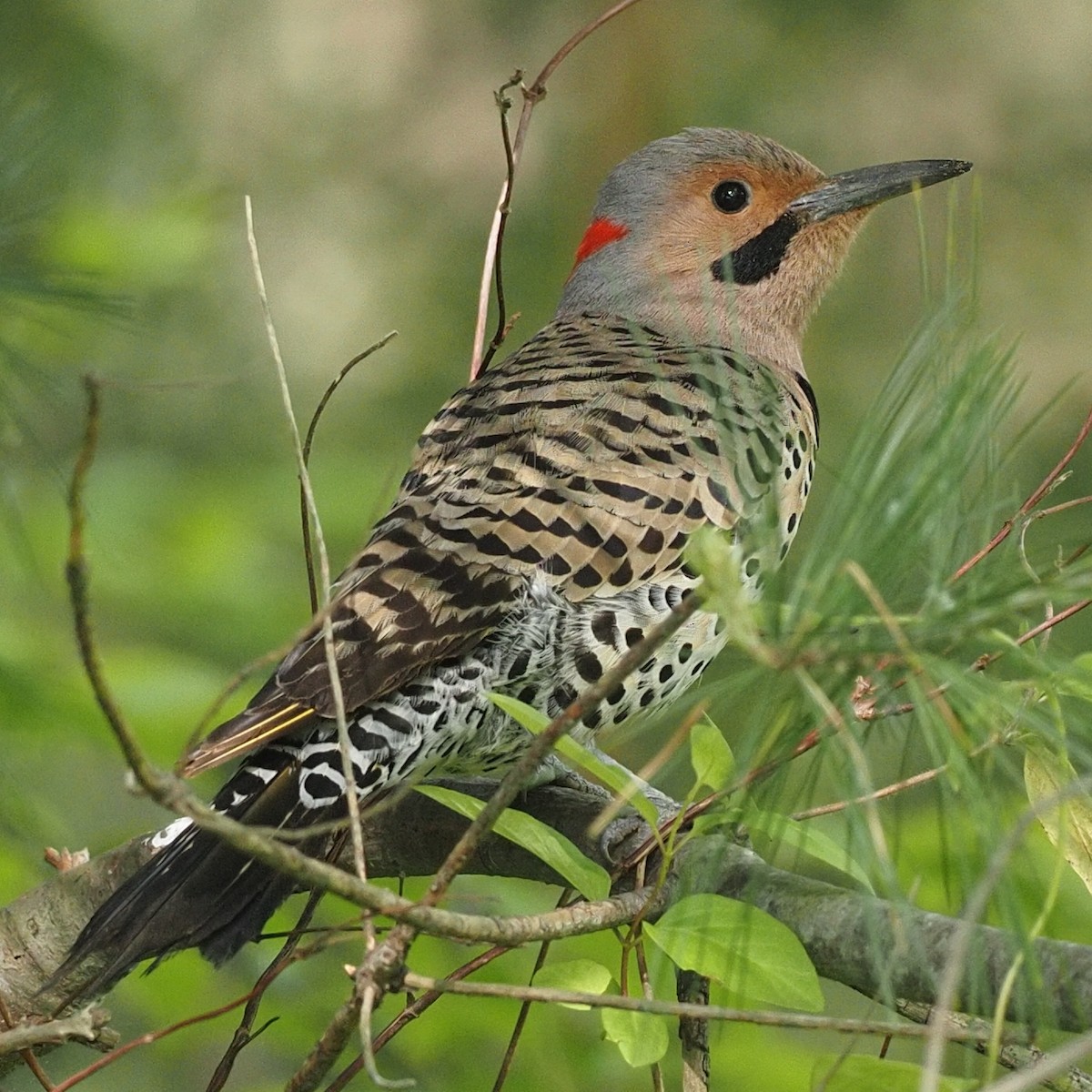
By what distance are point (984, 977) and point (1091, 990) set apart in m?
0.11

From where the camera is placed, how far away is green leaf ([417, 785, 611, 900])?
6.53 ft

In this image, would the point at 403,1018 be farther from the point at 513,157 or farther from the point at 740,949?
the point at 513,157

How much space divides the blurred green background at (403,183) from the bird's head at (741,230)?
0.43m

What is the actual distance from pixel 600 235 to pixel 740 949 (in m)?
2.84

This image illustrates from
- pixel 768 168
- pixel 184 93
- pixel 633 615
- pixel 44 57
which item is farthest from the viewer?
pixel 184 93

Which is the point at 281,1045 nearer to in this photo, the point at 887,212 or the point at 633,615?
the point at 633,615

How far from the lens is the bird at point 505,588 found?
2.41 metres

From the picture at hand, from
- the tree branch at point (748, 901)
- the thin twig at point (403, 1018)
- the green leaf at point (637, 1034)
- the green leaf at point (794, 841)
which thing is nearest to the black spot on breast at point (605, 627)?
the tree branch at point (748, 901)

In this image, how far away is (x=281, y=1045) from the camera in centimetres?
328

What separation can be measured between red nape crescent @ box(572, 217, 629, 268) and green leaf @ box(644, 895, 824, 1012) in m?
2.73

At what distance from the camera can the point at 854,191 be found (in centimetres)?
423

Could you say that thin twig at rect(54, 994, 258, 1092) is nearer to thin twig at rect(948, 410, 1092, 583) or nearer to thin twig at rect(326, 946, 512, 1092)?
thin twig at rect(326, 946, 512, 1092)

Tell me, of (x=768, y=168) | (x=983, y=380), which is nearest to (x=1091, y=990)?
(x=983, y=380)

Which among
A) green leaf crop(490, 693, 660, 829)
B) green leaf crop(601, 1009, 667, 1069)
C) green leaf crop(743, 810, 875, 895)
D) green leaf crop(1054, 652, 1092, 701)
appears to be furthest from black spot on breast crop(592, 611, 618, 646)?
green leaf crop(1054, 652, 1092, 701)
